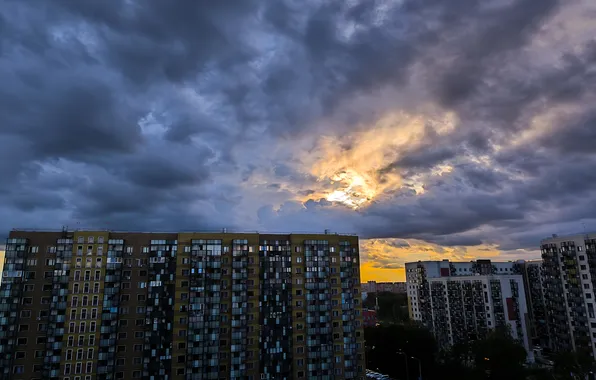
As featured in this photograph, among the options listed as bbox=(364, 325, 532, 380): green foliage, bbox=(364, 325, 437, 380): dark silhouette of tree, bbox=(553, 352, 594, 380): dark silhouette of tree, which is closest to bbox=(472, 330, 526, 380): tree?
bbox=(364, 325, 532, 380): green foliage

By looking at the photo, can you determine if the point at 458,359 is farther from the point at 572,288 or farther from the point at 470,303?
the point at 572,288

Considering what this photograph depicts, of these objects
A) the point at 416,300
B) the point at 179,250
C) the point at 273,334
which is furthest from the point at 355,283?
the point at 416,300

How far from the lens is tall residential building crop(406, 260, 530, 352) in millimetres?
136875

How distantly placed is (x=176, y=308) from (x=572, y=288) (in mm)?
110770

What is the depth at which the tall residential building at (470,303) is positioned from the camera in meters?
137

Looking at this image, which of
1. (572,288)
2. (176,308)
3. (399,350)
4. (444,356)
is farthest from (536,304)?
(176,308)

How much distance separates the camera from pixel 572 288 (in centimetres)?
11031

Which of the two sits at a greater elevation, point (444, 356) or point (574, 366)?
point (574, 366)

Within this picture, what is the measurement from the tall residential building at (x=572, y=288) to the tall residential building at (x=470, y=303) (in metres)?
16.7

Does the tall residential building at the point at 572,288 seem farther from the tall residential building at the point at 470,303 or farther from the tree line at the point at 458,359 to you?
the tall residential building at the point at 470,303

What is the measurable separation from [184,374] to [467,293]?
111 metres

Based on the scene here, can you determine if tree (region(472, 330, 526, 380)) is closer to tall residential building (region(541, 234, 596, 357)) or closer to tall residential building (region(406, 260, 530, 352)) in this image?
tall residential building (region(541, 234, 596, 357))

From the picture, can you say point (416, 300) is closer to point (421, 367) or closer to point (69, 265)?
point (421, 367)

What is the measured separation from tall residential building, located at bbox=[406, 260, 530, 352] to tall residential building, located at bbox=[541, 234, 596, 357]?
16.7 meters
